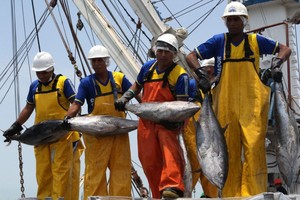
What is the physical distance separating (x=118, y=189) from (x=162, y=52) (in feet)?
5.57

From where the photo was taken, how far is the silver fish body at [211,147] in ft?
23.6

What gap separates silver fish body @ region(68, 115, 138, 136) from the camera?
8.55 meters

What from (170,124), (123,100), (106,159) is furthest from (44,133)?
(170,124)

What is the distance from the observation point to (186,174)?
778 cm

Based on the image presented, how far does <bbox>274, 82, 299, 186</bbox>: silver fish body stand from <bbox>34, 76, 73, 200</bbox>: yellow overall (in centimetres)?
279

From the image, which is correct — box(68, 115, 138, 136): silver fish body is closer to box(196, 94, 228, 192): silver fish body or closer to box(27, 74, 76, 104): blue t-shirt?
box(27, 74, 76, 104): blue t-shirt

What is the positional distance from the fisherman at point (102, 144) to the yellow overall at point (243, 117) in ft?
4.60

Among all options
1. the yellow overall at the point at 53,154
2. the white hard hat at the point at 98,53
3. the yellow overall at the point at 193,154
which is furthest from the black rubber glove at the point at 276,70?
the yellow overall at the point at 53,154

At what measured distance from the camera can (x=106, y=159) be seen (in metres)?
8.77

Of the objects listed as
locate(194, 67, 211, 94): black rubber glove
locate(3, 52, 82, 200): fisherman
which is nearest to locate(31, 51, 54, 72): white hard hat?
locate(3, 52, 82, 200): fisherman

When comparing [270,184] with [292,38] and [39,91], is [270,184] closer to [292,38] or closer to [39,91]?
[292,38]

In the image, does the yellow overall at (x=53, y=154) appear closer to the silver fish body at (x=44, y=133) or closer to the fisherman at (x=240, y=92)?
the silver fish body at (x=44, y=133)

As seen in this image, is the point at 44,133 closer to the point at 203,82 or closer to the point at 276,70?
the point at 203,82

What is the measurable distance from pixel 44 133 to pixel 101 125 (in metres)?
0.88
